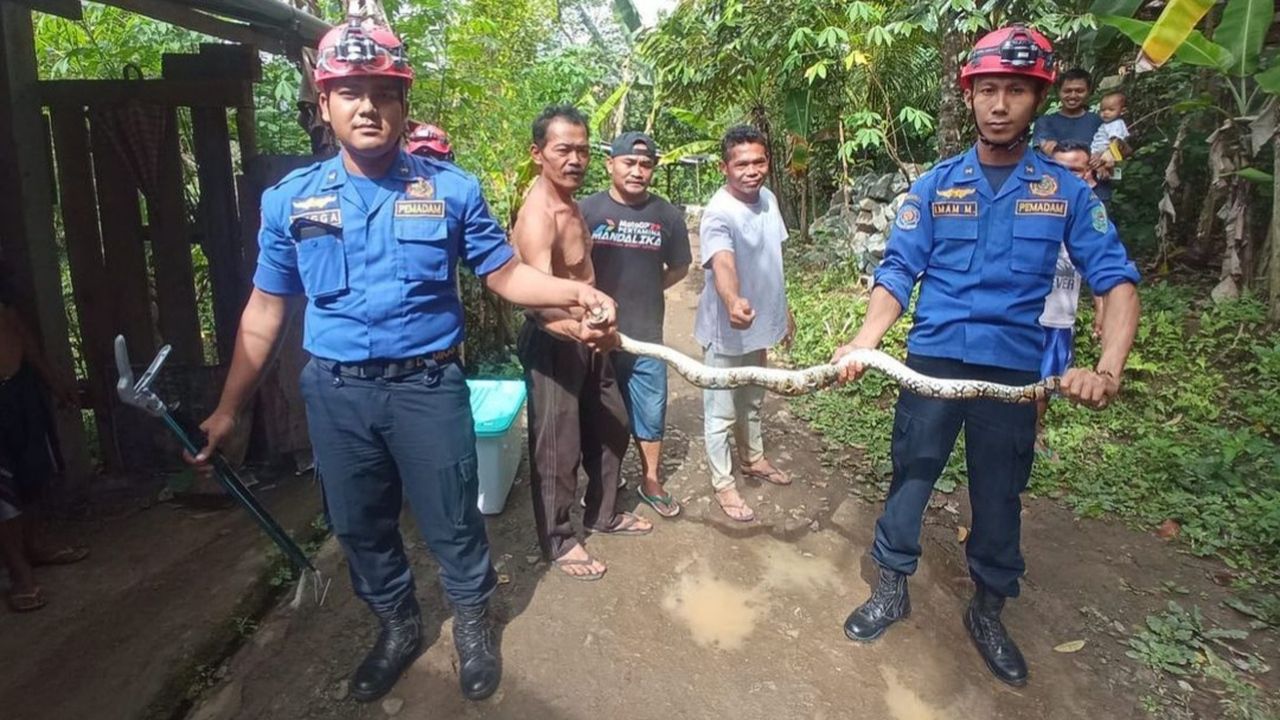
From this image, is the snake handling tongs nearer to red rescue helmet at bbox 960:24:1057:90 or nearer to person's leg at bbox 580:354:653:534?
person's leg at bbox 580:354:653:534

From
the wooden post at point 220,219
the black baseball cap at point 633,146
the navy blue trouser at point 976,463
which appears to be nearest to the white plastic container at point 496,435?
the black baseball cap at point 633,146

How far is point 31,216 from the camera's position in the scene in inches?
152

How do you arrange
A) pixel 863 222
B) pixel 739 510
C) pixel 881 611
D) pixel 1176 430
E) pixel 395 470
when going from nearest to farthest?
pixel 395 470, pixel 881 611, pixel 739 510, pixel 1176 430, pixel 863 222

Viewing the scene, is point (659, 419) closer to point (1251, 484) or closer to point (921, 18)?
point (1251, 484)

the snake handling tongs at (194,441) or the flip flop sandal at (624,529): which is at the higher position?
the snake handling tongs at (194,441)

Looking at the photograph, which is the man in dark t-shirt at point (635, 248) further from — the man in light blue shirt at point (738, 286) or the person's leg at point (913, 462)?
the person's leg at point (913, 462)

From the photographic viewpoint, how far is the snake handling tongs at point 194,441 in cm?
217

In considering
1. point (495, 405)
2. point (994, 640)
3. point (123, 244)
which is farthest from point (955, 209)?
point (123, 244)

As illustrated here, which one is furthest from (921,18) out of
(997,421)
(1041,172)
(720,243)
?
(997,421)

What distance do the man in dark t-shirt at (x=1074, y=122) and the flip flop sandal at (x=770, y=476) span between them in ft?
9.76

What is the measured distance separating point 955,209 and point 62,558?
424cm

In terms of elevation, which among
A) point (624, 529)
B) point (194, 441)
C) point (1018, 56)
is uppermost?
point (1018, 56)

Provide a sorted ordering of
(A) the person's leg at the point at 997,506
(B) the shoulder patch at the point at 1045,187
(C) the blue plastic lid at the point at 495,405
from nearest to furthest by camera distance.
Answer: (B) the shoulder patch at the point at 1045,187
(A) the person's leg at the point at 997,506
(C) the blue plastic lid at the point at 495,405

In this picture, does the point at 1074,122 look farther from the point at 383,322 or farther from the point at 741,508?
the point at 383,322
